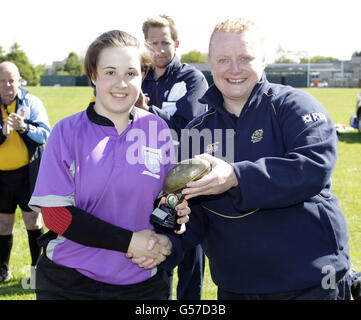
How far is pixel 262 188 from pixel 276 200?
9 cm

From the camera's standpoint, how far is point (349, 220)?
700cm

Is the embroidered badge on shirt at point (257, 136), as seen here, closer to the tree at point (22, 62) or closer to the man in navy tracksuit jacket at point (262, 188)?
the man in navy tracksuit jacket at point (262, 188)

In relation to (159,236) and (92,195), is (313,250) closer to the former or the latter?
(159,236)

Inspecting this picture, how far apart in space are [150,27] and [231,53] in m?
2.03

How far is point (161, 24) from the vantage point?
419cm

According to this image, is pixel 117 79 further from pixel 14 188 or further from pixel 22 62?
pixel 22 62

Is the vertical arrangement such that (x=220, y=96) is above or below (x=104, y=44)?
below

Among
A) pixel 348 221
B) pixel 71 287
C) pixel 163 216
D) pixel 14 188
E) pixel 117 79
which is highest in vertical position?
pixel 117 79

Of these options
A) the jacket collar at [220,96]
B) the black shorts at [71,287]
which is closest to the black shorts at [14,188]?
the black shorts at [71,287]

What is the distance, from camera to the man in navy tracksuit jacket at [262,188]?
2.06m

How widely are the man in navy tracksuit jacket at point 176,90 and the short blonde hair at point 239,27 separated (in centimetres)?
158

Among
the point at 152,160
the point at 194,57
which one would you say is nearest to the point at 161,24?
the point at 152,160

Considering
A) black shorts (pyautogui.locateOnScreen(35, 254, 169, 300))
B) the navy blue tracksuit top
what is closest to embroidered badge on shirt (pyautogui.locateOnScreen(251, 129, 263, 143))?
the navy blue tracksuit top

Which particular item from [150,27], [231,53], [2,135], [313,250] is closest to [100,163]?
[231,53]
